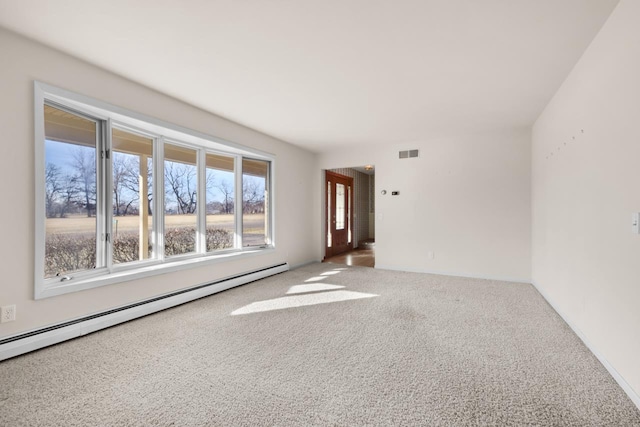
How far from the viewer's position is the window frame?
2416 millimetres

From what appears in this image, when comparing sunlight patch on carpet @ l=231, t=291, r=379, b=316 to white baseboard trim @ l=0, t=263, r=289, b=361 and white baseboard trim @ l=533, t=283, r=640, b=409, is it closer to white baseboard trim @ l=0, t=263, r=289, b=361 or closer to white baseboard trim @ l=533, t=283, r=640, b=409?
white baseboard trim @ l=0, t=263, r=289, b=361

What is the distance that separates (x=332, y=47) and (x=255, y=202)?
11.2 feet

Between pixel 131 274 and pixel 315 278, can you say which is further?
pixel 315 278

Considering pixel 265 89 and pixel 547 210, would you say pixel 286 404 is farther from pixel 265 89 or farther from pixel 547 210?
pixel 547 210

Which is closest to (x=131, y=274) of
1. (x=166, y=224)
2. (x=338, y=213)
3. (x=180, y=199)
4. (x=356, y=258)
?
(x=166, y=224)

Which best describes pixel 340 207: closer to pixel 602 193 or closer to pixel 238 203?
pixel 238 203

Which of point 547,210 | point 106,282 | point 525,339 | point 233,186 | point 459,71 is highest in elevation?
point 459,71

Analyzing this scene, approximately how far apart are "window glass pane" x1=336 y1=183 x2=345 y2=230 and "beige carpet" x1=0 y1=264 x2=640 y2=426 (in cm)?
436

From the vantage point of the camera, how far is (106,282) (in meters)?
2.85

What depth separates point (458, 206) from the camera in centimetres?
513

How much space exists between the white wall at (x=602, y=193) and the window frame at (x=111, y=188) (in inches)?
166

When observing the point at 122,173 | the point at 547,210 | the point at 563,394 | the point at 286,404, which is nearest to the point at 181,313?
the point at 122,173

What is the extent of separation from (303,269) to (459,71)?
4.31m

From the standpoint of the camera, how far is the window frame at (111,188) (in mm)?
2416
